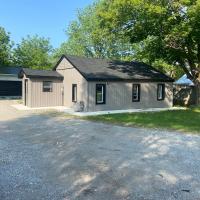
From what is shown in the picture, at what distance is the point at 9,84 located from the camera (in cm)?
3784

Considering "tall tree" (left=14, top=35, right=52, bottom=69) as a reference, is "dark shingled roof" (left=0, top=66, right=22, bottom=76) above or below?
below

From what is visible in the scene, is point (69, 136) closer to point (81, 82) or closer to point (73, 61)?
point (81, 82)

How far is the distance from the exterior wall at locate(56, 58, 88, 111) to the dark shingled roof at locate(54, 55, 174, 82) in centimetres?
54

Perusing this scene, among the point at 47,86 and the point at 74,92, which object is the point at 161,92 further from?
the point at 47,86

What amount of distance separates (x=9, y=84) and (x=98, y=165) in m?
31.9

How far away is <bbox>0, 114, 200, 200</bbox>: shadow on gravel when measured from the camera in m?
6.21

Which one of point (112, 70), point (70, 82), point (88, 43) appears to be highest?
point (88, 43)

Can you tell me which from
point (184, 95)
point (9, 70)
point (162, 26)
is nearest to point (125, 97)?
point (162, 26)

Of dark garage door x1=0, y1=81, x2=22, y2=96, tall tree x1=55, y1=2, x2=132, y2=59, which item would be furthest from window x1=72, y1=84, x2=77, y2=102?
tall tree x1=55, y1=2, x2=132, y2=59

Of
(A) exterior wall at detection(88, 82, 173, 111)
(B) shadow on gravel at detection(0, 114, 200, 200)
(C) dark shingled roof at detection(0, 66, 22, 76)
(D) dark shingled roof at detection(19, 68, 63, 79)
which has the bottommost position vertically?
(B) shadow on gravel at detection(0, 114, 200, 200)

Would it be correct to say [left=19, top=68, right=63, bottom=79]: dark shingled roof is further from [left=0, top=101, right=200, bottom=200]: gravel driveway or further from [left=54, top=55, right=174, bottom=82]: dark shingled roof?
[left=0, top=101, right=200, bottom=200]: gravel driveway

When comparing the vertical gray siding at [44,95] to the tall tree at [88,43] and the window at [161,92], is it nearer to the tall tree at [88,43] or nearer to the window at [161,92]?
the window at [161,92]

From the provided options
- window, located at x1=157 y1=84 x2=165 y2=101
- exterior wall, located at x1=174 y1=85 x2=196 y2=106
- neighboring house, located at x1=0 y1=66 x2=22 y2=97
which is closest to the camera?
window, located at x1=157 y1=84 x2=165 y2=101

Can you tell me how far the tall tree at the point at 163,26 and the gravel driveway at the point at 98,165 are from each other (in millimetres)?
11500
